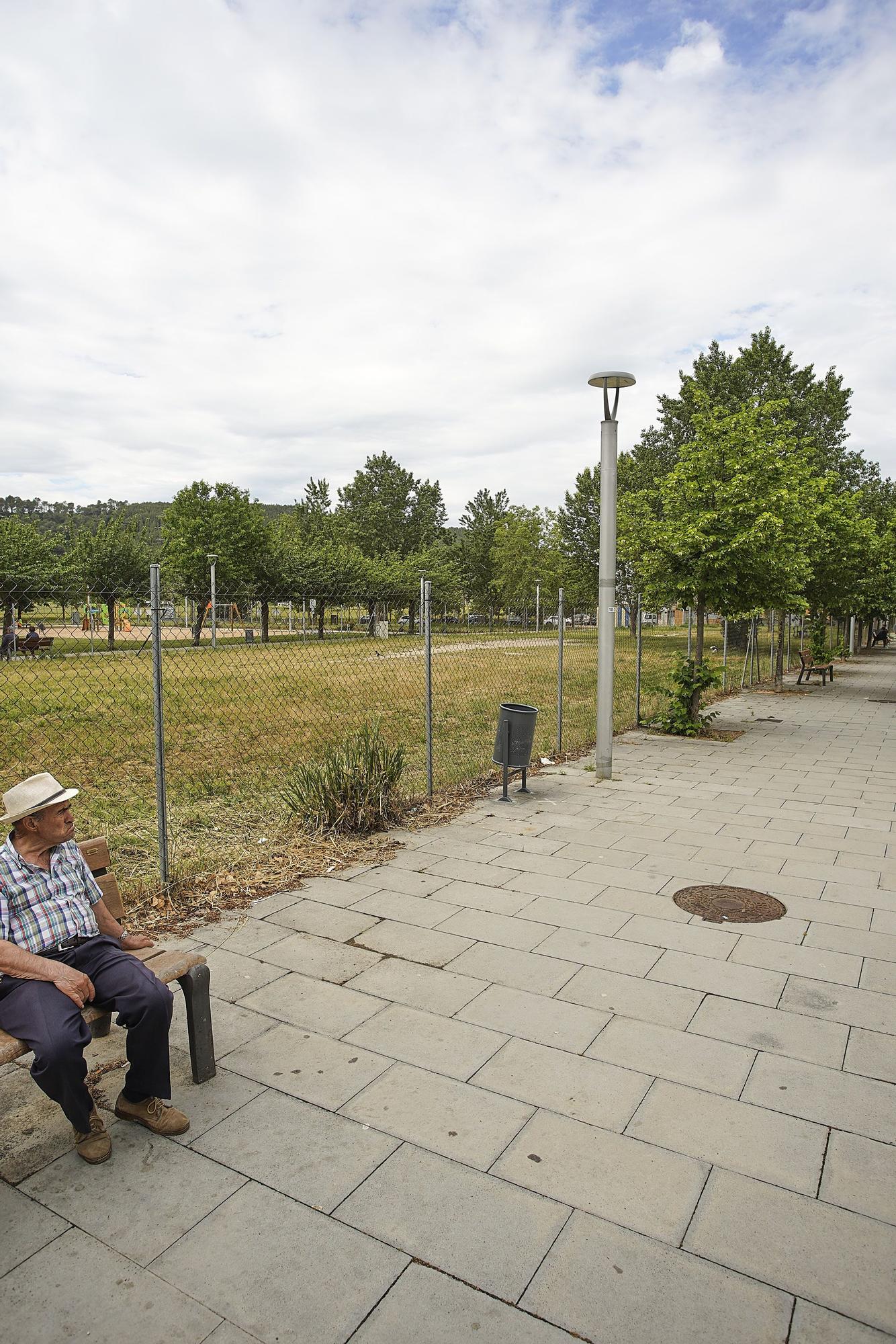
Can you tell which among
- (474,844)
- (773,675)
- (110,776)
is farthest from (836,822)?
(773,675)

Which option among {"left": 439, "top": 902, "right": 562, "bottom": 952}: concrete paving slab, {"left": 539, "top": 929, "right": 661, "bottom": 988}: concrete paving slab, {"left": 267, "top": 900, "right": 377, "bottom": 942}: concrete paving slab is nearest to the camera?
{"left": 539, "top": 929, "right": 661, "bottom": 988}: concrete paving slab

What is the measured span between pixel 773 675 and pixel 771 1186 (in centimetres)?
1916

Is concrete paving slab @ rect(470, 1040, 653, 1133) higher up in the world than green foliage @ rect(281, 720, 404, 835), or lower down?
lower down

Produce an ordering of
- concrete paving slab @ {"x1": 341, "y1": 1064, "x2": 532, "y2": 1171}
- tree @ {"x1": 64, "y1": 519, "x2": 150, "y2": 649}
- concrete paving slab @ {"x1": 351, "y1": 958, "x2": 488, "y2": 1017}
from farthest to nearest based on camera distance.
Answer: tree @ {"x1": 64, "y1": 519, "x2": 150, "y2": 649}, concrete paving slab @ {"x1": 351, "y1": 958, "x2": 488, "y2": 1017}, concrete paving slab @ {"x1": 341, "y1": 1064, "x2": 532, "y2": 1171}

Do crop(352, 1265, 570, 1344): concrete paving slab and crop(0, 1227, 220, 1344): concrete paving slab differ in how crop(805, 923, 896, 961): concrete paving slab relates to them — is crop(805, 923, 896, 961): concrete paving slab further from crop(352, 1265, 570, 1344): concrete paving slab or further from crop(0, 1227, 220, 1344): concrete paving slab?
crop(0, 1227, 220, 1344): concrete paving slab

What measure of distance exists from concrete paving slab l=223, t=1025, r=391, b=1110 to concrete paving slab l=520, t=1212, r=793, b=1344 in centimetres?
105

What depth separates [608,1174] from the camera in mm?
2633

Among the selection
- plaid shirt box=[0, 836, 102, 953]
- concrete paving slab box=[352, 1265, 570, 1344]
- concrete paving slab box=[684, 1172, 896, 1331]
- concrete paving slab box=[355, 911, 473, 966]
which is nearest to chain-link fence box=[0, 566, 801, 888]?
concrete paving slab box=[355, 911, 473, 966]

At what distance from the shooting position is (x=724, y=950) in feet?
14.5

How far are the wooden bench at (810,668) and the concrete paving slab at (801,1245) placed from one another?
1936cm

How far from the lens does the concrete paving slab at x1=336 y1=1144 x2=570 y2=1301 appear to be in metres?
2.26

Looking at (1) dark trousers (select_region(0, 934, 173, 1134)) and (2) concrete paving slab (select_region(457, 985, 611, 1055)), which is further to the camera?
(2) concrete paving slab (select_region(457, 985, 611, 1055))

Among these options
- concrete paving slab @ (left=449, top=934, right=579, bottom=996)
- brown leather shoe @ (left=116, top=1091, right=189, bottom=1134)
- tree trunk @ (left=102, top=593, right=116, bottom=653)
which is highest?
tree trunk @ (left=102, top=593, right=116, bottom=653)

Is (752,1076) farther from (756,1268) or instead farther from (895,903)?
(895,903)
